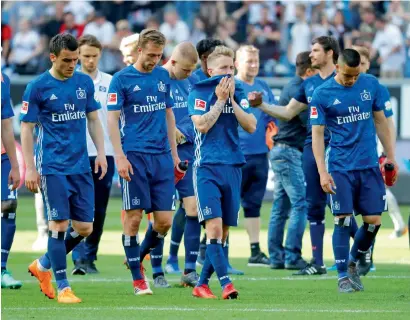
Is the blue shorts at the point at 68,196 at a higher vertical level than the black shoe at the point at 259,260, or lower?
higher

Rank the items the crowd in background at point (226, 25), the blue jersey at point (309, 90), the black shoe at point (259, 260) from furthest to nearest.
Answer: the crowd in background at point (226, 25) → the black shoe at point (259, 260) → the blue jersey at point (309, 90)

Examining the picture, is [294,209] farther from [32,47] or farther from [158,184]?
[32,47]

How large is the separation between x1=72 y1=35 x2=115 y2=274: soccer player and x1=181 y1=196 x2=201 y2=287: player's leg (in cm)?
127

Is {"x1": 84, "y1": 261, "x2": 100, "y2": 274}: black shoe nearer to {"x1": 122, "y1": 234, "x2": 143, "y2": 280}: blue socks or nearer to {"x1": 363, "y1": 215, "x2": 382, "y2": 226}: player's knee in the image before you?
{"x1": 122, "y1": 234, "x2": 143, "y2": 280}: blue socks

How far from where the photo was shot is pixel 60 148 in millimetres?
9734

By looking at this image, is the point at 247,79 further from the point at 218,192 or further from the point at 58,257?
the point at 58,257

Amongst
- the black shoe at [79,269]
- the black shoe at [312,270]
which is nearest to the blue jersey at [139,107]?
the black shoe at [79,269]

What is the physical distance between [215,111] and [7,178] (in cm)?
234

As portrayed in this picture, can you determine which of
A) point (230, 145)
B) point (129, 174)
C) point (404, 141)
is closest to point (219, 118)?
point (230, 145)

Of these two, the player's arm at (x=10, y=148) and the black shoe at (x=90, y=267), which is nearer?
the player's arm at (x=10, y=148)

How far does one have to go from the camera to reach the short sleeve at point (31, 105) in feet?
31.6

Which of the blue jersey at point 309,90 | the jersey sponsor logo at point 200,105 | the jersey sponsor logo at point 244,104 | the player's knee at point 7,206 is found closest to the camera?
the jersey sponsor logo at point 200,105

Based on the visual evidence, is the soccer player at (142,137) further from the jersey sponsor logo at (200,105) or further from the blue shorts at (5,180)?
the blue shorts at (5,180)

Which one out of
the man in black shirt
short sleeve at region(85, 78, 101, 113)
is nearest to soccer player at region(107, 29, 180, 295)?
short sleeve at region(85, 78, 101, 113)
